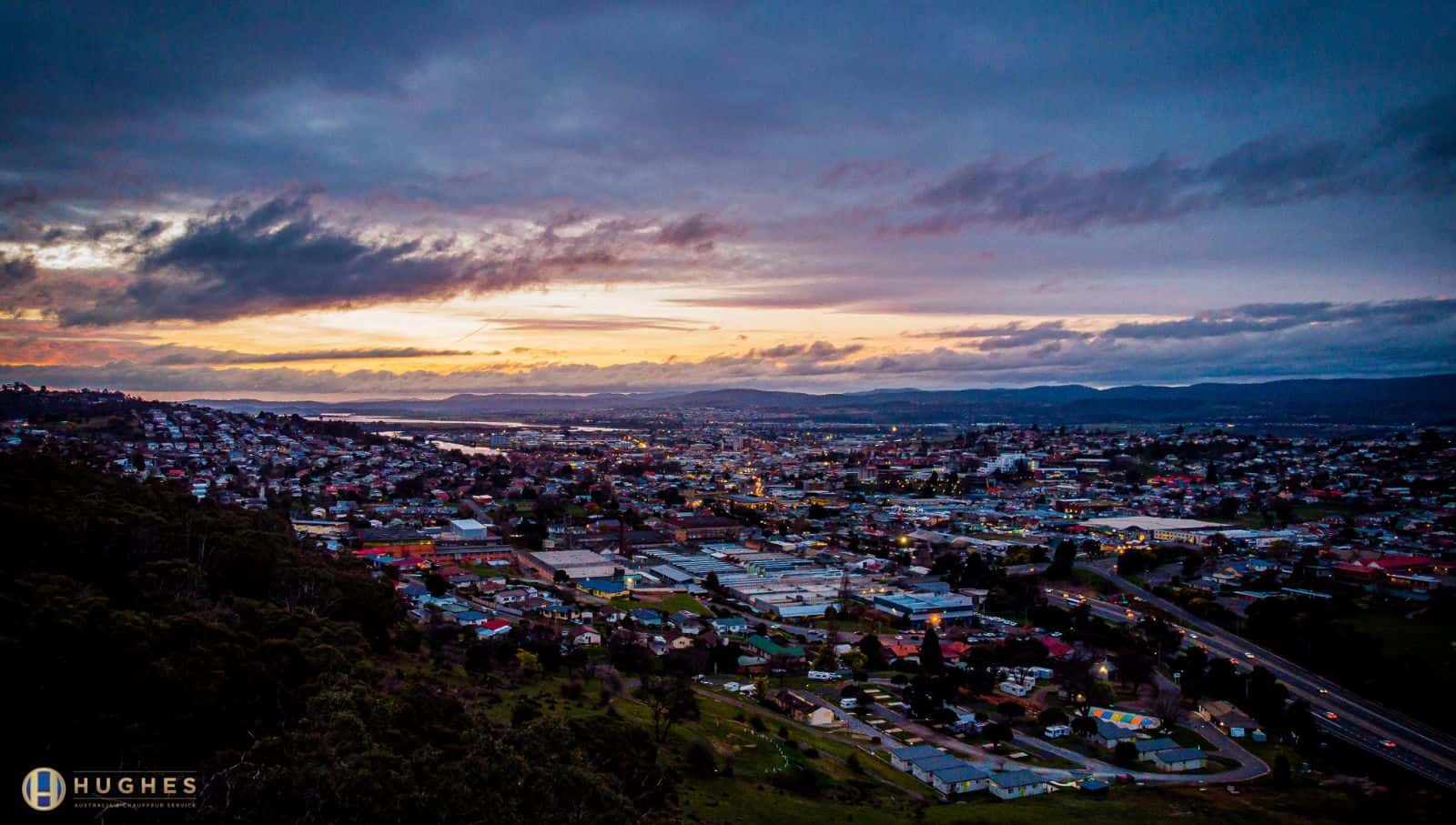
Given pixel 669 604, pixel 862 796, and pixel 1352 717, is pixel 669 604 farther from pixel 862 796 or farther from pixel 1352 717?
pixel 1352 717

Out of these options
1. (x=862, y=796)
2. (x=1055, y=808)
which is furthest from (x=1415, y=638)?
(x=862, y=796)

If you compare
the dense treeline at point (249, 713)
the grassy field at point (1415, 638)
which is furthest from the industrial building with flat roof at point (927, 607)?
the dense treeline at point (249, 713)

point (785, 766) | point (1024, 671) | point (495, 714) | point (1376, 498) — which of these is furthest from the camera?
point (1376, 498)

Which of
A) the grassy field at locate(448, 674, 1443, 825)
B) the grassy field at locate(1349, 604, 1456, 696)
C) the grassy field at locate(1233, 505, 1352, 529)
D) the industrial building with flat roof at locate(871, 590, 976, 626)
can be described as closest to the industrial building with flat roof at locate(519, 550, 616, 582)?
the industrial building with flat roof at locate(871, 590, 976, 626)

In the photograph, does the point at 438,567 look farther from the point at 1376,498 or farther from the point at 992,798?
the point at 1376,498

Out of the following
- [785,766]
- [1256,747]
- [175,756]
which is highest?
[175,756]

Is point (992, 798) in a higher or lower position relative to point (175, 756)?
lower


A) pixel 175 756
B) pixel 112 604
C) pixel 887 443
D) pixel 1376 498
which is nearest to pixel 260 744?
pixel 175 756
